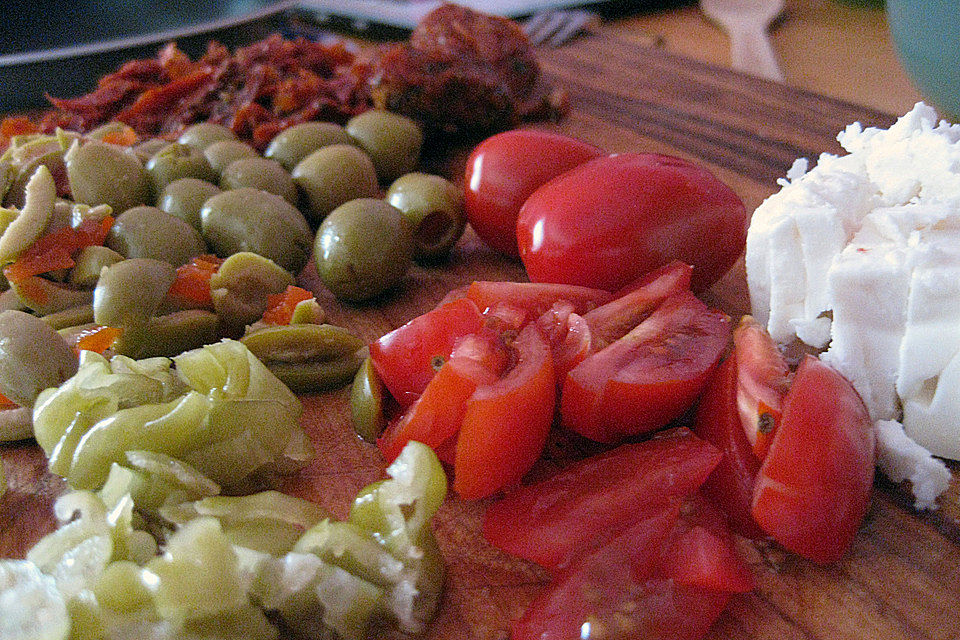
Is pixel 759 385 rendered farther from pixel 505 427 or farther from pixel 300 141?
pixel 300 141

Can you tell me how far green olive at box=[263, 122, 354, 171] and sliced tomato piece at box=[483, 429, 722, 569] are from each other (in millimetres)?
1265

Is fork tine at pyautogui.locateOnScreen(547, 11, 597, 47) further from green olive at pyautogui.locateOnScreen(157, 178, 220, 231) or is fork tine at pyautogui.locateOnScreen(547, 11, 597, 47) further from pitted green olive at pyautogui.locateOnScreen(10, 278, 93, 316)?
pitted green olive at pyautogui.locateOnScreen(10, 278, 93, 316)

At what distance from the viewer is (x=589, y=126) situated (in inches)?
100

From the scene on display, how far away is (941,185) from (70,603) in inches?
51.7

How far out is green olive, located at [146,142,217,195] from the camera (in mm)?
1865

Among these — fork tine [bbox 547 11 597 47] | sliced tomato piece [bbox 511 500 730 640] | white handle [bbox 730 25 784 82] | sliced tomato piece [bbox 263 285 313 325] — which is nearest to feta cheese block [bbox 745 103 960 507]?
sliced tomato piece [bbox 511 500 730 640]

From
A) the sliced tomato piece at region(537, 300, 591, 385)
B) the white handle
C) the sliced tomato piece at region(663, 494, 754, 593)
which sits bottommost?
the white handle

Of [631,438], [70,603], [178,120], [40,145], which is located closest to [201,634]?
[70,603]

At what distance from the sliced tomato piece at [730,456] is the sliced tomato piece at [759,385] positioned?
0.01m

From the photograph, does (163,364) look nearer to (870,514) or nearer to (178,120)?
(870,514)

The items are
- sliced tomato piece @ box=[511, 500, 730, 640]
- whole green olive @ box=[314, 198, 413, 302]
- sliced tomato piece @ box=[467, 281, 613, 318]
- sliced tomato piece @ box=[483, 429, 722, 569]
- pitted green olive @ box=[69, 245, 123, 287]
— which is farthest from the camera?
whole green olive @ box=[314, 198, 413, 302]

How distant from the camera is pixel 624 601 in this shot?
0.92m

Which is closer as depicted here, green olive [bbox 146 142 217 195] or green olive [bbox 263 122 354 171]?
green olive [bbox 146 142 217 195]

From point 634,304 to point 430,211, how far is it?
627 millimetres
